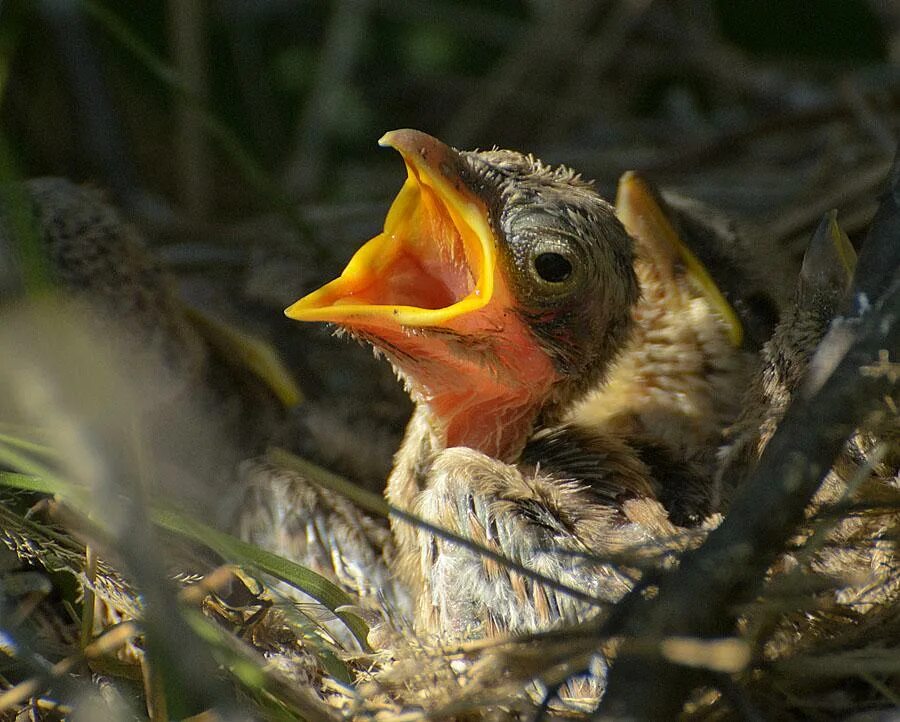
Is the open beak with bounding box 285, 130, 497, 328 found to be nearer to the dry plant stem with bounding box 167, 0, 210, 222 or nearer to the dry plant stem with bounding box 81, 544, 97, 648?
the dry plant stem with bounding box 81, 544, 97, 648

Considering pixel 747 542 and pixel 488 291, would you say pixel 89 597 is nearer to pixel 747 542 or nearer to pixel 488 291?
pixel 488 291

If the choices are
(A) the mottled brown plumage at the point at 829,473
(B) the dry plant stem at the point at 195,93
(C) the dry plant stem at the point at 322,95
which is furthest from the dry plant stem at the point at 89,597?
(C) the dry plant stem at the point at 322,95

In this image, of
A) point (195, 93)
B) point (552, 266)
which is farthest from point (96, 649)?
point (195, 93)

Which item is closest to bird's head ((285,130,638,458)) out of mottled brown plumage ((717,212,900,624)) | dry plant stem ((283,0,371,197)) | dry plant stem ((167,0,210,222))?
mottled brown plumage ((717,212,900,624))

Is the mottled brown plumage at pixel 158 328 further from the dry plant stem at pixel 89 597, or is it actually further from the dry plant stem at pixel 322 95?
the dry plant stem at pixel 322 95

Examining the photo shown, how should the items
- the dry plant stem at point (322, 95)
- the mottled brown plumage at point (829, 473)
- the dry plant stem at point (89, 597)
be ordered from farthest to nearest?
the dry plant stem at point (322, 95), the dry plant stem at point (89, 597), the mottled brown plumage at point (829, 473)

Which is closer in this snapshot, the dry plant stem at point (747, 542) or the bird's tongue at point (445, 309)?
the dry plant stem at point (747, 542)
